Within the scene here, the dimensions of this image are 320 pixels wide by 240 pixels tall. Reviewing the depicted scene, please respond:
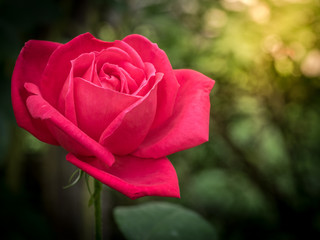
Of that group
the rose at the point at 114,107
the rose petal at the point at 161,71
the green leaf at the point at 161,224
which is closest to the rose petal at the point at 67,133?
the rose at the point at 114,107

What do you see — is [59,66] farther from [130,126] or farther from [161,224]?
[161,224]

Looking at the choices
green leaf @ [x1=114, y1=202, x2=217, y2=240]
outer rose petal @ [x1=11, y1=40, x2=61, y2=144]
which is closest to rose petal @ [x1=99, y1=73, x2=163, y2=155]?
outer rose petal @ [x1=11, y1=40, x2=61, y2=144]

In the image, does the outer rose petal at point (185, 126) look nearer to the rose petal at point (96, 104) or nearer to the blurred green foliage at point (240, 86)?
the rose petal at point (96, 104)

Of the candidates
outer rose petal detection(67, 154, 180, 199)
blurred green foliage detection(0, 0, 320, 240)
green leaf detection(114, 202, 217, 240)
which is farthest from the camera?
blurred green foliage detection(0, 0, 320, 240)

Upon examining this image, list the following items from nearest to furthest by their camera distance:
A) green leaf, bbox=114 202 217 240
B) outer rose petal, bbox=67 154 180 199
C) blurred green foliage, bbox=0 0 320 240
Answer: outer rose petal, bbox=67 154 180 199
green leaf, bbox=114 202 217 240
blurred green foliage, bbox=0 0 320 240

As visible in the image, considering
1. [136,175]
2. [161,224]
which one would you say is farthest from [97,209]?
[161,224]

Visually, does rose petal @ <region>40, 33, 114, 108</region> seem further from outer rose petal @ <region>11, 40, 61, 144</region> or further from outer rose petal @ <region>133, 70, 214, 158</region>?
outer rose petal @ <region>133, 70, 214, 158</region>

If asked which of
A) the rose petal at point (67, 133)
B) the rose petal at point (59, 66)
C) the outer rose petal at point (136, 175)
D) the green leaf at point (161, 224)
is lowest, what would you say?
the green leaf at point (161, 224)
